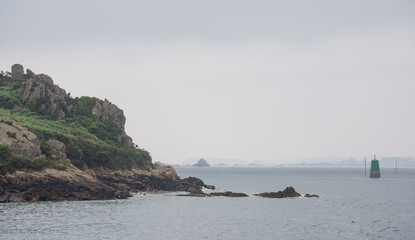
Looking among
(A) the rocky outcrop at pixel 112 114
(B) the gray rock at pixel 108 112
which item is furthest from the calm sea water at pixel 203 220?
(B) the gray rock at pixel 108 112

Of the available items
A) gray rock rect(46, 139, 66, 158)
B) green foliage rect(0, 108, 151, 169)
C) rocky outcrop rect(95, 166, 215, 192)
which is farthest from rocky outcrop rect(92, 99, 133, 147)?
gray rock rect(46, 139, 66, 158)

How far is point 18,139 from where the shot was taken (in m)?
77.2

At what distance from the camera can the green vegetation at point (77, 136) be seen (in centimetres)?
8112

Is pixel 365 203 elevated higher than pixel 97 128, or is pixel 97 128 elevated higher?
pixel 97 128

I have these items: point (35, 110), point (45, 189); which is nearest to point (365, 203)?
point (45, 189)

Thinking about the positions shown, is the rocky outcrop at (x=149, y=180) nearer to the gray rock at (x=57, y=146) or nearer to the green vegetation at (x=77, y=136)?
the green vegetation at (x=77, y=136)

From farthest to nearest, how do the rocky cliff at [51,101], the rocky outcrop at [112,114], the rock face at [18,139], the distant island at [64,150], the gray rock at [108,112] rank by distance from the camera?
the gray rock at [108,112] < the rocky outcrop at [112,114] < the rocky cliff at [51,101] < the rock face at [18,139] < the distant island at [64,150]

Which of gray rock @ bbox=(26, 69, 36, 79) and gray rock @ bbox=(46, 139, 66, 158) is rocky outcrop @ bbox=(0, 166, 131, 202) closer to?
gray rock @ bbox=(46, 139, 66, 158)

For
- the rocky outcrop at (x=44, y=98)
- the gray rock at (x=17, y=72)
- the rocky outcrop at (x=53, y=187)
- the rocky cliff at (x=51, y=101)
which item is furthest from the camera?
the gray rock at (x=17, y=72)

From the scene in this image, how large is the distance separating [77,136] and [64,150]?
11600 mm

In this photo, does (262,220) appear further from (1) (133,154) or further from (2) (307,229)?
(1) (133,154)

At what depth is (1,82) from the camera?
11881cm

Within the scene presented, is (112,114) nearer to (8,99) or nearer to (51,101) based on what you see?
(51,101)

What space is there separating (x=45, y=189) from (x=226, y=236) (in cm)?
3757
